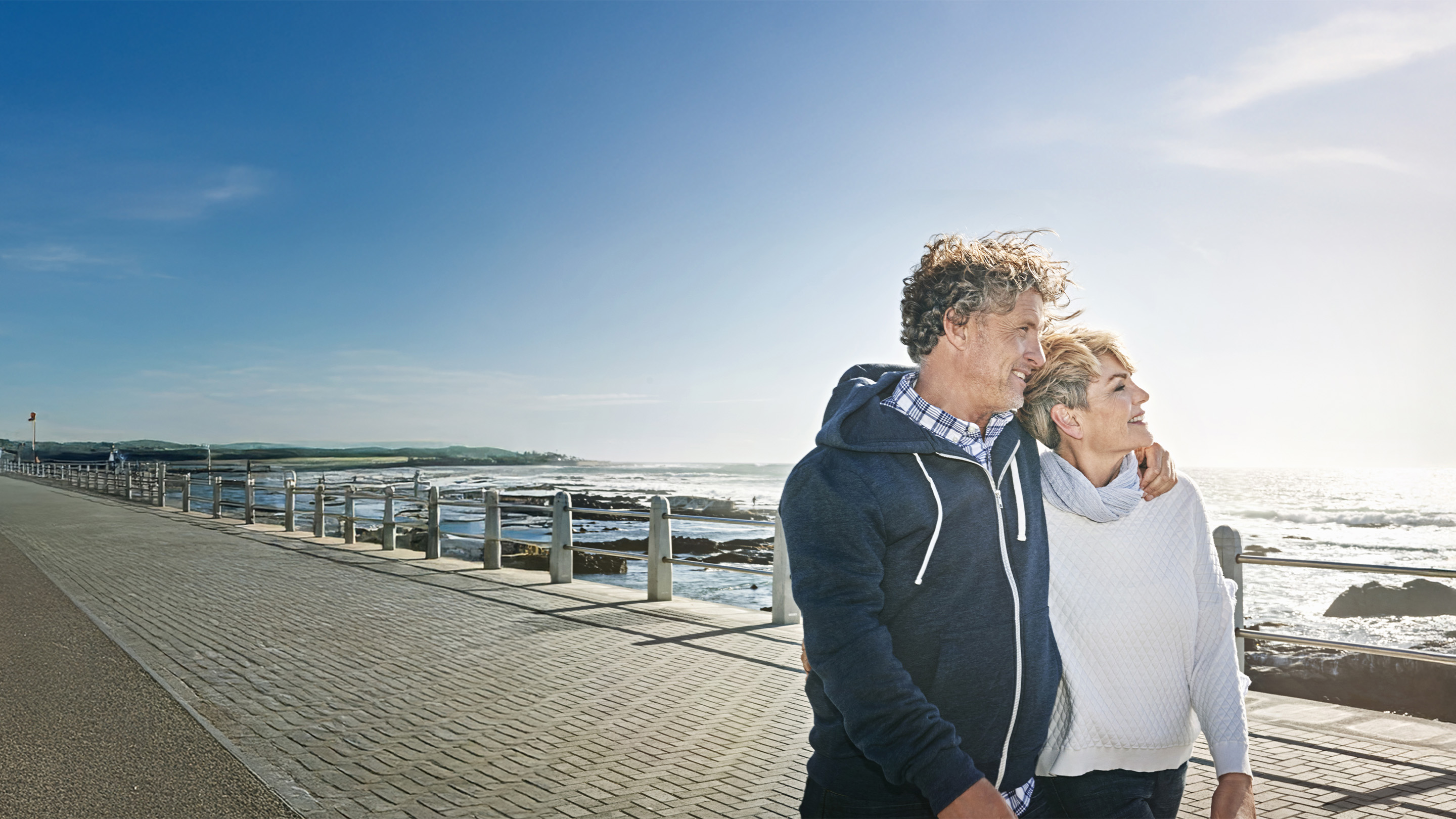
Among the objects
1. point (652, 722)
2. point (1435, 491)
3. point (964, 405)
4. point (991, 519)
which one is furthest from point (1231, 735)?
point (1435, 491)

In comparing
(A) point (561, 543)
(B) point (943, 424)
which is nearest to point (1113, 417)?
(B) point (943, 424)

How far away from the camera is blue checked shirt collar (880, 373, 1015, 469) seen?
5.95ft

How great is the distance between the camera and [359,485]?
17.9 m

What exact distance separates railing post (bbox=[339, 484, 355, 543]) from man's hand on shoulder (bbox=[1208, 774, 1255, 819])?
1716cm

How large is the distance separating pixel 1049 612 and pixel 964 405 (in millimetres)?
453

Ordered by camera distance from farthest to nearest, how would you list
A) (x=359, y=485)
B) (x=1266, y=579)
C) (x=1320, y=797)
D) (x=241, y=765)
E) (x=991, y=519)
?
(x=1266, y=579) < (x=359, y=485) < (x=241, y=765) < (x=1320, y=797) < (x=991, y=519)

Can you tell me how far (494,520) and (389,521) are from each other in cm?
367

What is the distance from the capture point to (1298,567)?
5020 millimetres

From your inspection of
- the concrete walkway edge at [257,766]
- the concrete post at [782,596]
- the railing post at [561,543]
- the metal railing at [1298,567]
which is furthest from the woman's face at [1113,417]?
the railing post at [561,543]

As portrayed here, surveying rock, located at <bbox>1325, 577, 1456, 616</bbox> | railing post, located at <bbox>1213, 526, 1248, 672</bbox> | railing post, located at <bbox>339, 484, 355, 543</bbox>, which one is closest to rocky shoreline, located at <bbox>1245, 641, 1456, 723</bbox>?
rock, located at <bbox>1325, 577, 1456, 616</bbox>

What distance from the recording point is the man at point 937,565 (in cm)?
164

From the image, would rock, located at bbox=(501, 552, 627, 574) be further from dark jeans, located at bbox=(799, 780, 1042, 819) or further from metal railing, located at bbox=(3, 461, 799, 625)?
dark jeans, located at bbox=(799, 780, 1042, 819)

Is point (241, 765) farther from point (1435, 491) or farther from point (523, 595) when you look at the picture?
point (1435, 491)

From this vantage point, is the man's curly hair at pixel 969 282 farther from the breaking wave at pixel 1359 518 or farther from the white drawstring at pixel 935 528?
the breaking wave at pixel 1359 518
